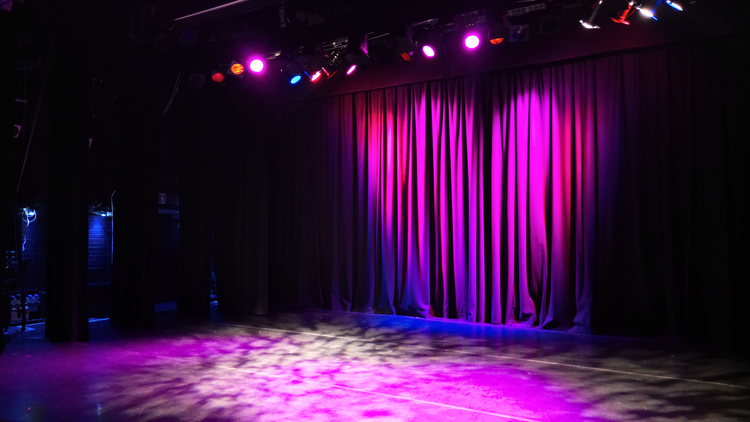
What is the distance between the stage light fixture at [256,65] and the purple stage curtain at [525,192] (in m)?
1.42

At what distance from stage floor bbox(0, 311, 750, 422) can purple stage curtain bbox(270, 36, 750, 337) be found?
0.61m

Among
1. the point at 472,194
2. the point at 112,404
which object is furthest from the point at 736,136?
the point at 112,404

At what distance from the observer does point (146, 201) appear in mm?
5902

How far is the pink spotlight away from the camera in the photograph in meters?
5.77

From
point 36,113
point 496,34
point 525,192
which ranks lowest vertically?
point 525,192

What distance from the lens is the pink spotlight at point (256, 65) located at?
5773 mm

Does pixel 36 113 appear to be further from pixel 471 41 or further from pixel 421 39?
pixel 471 41

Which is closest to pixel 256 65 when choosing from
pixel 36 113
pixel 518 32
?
pixel 36 113

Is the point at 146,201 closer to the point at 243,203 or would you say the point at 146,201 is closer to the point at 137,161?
the point at 137,161

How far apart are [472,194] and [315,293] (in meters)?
2.48

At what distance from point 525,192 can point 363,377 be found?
2929 mm

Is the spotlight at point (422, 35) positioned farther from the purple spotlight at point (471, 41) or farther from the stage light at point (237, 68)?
the stage light at point (237, 68)

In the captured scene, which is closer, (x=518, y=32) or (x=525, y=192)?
(x=518, y=32)

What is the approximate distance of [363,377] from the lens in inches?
145
